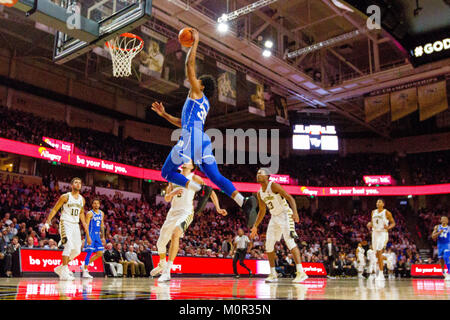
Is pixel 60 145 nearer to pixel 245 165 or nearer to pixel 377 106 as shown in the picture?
pixel 245 165

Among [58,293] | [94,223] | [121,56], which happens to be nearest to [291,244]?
[58,293]

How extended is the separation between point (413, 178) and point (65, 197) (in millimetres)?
30927

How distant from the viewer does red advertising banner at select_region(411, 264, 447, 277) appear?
21.1 metres

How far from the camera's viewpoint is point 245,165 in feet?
108

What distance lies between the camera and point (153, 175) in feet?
82.8

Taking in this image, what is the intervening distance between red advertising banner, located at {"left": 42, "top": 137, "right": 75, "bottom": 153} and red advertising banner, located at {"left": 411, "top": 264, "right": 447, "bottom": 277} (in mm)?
19196

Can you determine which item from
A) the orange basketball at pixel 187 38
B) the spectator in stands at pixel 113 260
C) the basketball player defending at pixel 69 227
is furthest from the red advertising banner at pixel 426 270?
the orange basketball at pixel 187 38

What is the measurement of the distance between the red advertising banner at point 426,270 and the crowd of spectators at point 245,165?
1032 cm

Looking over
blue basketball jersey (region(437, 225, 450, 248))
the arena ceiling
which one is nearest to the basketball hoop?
the arena ceiling

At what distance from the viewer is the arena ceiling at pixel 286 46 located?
1720 centimetres

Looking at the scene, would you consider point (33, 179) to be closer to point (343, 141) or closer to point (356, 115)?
point (356, 115)

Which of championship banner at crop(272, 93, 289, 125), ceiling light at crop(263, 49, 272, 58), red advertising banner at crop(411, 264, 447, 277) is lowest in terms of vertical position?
red advertising banner at crop(411, 264, 447, 277)

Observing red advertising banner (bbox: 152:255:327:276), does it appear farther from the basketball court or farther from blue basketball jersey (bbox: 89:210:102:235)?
the basketball court
